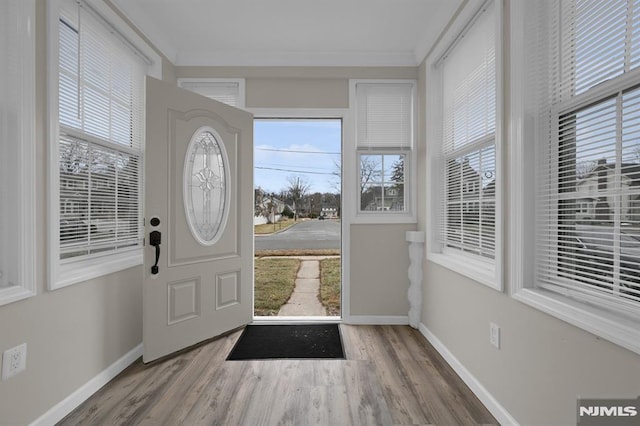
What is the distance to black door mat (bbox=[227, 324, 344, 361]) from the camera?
241 centimetres

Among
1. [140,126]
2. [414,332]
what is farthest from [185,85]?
[414,332]

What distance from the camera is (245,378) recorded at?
208 cm

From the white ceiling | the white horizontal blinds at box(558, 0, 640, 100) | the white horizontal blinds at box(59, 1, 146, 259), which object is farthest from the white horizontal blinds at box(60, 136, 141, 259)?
the white horizontal blinds at box(558, 0, 640, 100)

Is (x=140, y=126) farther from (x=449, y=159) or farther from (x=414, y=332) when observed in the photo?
(x=414, y=332)

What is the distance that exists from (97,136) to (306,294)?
2.96 m

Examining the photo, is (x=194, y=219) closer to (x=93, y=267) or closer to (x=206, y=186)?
(x=206, y=186)

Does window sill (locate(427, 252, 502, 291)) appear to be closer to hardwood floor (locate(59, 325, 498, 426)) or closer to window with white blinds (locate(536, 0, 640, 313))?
window with white blinds (locate(536, 0, 640, 313))

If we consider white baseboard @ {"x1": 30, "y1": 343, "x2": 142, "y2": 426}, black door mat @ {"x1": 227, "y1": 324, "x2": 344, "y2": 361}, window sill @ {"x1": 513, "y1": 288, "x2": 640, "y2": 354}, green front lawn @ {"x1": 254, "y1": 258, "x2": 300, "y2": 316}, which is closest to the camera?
window sill @ {"x1": 513, "y1": 288, "x2": 640, "y2": 354}

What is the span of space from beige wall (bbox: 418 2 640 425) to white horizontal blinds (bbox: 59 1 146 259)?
2522 mm

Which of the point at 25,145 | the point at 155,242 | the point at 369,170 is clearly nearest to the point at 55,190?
the point at 25,145

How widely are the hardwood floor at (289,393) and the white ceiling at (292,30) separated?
2592 mm

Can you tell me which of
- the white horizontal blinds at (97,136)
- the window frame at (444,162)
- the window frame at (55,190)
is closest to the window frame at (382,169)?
the window frame at (444,162)

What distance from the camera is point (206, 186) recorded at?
2658mm

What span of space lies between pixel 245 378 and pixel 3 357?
1247 mm
